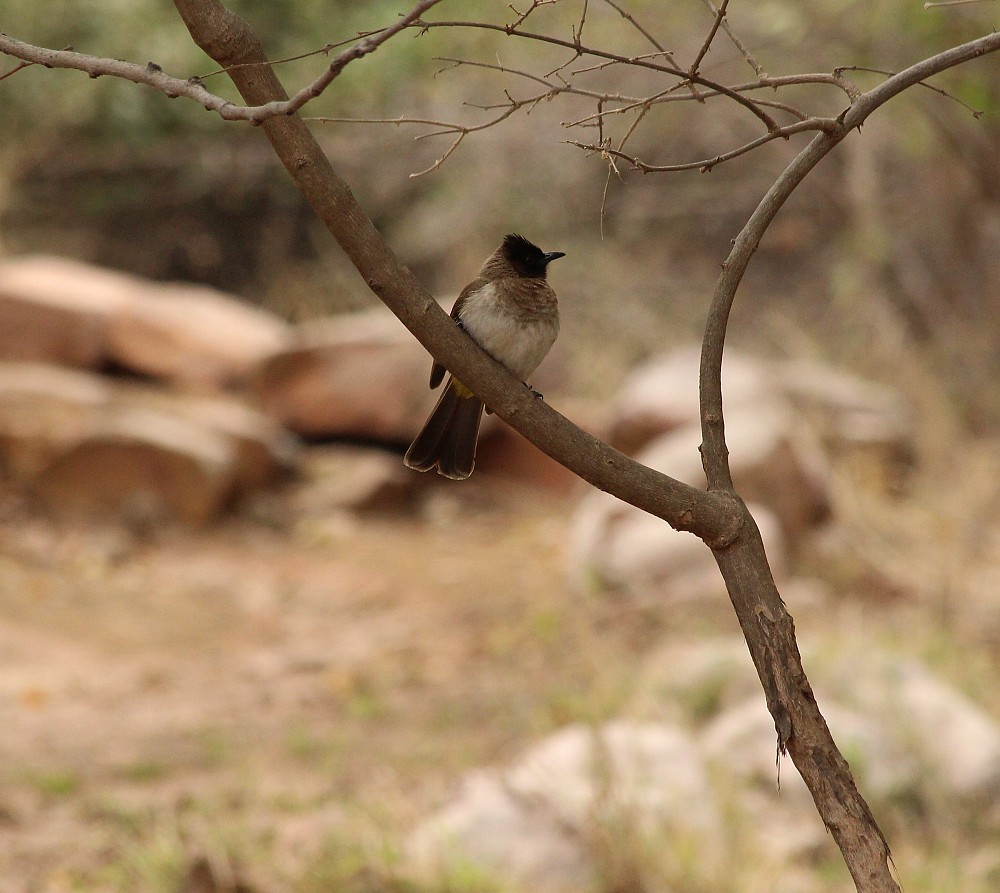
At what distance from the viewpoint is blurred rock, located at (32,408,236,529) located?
7.82 metres

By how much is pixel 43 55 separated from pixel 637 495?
852 mm

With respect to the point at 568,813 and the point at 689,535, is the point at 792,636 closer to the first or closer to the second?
the point at 568,813

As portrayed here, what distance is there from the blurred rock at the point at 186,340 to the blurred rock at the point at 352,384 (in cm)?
26

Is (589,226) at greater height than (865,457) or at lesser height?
greater

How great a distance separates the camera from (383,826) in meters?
3.75

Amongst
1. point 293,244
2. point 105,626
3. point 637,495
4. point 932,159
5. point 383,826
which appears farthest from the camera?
point 293,244

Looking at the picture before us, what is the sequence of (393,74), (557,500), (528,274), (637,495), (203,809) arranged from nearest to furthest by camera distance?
(637,495) → (528,274) → (203,809) → (557,500) → (393,74)

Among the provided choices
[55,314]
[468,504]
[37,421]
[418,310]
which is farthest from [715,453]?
[55,314]

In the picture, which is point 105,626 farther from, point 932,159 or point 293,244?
point 293,244

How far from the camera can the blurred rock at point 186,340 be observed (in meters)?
9.27

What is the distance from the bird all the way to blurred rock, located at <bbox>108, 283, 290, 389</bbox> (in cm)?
645

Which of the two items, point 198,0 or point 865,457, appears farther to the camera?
point 865,457

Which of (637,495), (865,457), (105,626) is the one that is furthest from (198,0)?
(865,457)

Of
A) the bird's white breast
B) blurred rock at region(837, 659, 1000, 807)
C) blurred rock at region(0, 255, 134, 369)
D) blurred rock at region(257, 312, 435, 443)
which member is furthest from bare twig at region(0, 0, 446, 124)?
blurred rock at region(0, 255, 134, 369)
